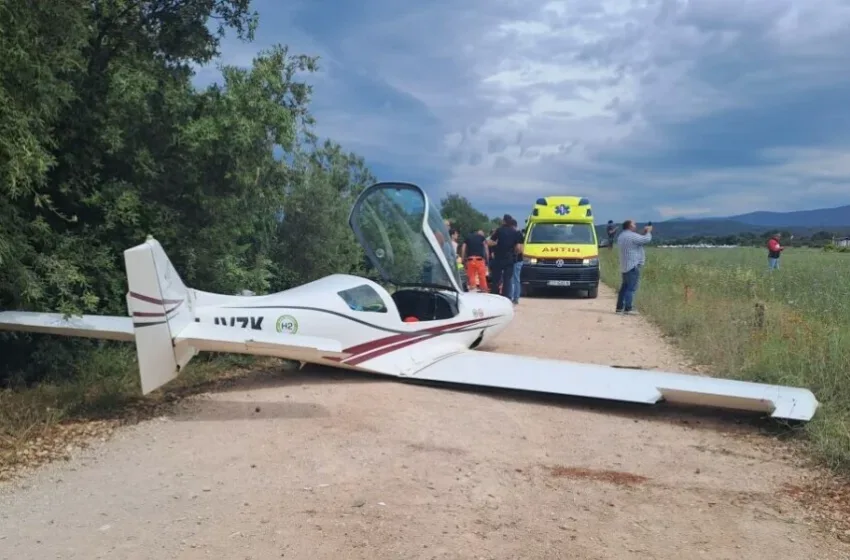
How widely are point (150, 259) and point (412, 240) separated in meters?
4.03

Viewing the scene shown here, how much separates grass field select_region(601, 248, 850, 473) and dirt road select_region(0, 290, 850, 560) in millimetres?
943

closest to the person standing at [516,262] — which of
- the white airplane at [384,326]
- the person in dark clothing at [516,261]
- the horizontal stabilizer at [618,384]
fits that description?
the person in dark clothing at [516,261]

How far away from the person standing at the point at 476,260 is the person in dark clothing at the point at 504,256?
371 mm

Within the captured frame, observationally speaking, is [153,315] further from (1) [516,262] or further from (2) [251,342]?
(1) [516,262]

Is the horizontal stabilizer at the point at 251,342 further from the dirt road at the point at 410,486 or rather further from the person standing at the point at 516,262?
the person standing at the point at 516,262

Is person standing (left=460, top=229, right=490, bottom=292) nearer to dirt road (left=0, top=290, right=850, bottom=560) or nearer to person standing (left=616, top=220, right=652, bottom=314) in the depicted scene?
person standing (left=616, top=220, right=652, bottom=314)

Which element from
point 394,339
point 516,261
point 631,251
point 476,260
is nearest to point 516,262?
point 516,261

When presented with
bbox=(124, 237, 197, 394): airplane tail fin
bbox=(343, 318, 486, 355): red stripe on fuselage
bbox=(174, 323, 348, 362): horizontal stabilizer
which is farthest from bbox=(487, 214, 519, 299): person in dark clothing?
bbox=(124, 237, 197, 394): airplane tail fin

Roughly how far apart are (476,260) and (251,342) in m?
10.5

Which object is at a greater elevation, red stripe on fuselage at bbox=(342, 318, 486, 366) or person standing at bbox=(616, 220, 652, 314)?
person standing at bbox=(616, 220, 652, 314)

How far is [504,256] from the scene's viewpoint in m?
16.8

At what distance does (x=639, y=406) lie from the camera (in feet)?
25.3

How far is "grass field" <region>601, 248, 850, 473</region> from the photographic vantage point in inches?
270

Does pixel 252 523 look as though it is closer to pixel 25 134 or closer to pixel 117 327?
→ pixel 117 327
